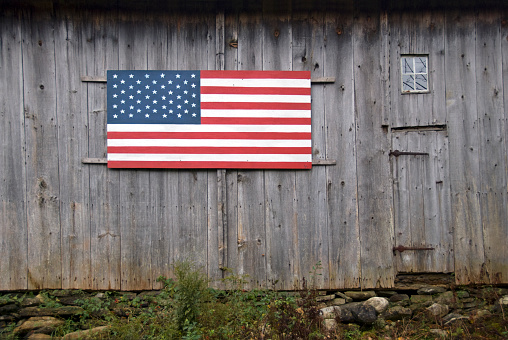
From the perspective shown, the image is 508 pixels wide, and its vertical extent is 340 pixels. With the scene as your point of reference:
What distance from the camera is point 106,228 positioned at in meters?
4.86

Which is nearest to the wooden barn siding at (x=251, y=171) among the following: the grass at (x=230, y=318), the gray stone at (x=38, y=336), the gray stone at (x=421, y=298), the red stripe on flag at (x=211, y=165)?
the red stripe on flag at (x=211, y=165)

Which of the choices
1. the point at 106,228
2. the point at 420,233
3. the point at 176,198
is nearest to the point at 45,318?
the point at 106,228

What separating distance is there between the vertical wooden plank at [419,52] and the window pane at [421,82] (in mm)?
65

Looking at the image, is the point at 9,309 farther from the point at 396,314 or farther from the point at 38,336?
the point at 396,314

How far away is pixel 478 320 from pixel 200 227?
3.76 meters

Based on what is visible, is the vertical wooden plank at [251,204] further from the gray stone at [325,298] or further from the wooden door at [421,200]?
the wooden door at [421,200]

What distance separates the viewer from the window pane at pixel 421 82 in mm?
5098

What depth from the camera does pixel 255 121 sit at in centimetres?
495

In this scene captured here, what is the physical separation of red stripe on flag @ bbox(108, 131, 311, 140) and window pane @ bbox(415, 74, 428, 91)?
1743mm

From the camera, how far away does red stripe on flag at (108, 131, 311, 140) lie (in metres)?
4.84

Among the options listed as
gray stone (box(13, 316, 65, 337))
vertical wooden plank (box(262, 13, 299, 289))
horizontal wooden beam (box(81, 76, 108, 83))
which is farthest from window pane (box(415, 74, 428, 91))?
gray stone (box(13, 316, 65, 337))

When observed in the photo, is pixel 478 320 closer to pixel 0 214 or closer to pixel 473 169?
pixel 473 169

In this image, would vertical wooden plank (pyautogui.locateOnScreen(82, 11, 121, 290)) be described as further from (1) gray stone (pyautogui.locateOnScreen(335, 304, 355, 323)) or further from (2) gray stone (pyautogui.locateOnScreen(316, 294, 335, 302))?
(1) gray stone (pyautogui.locateOnScreen(335, 304, 355, 323))

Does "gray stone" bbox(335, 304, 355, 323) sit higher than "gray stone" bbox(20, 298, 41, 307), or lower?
lower
